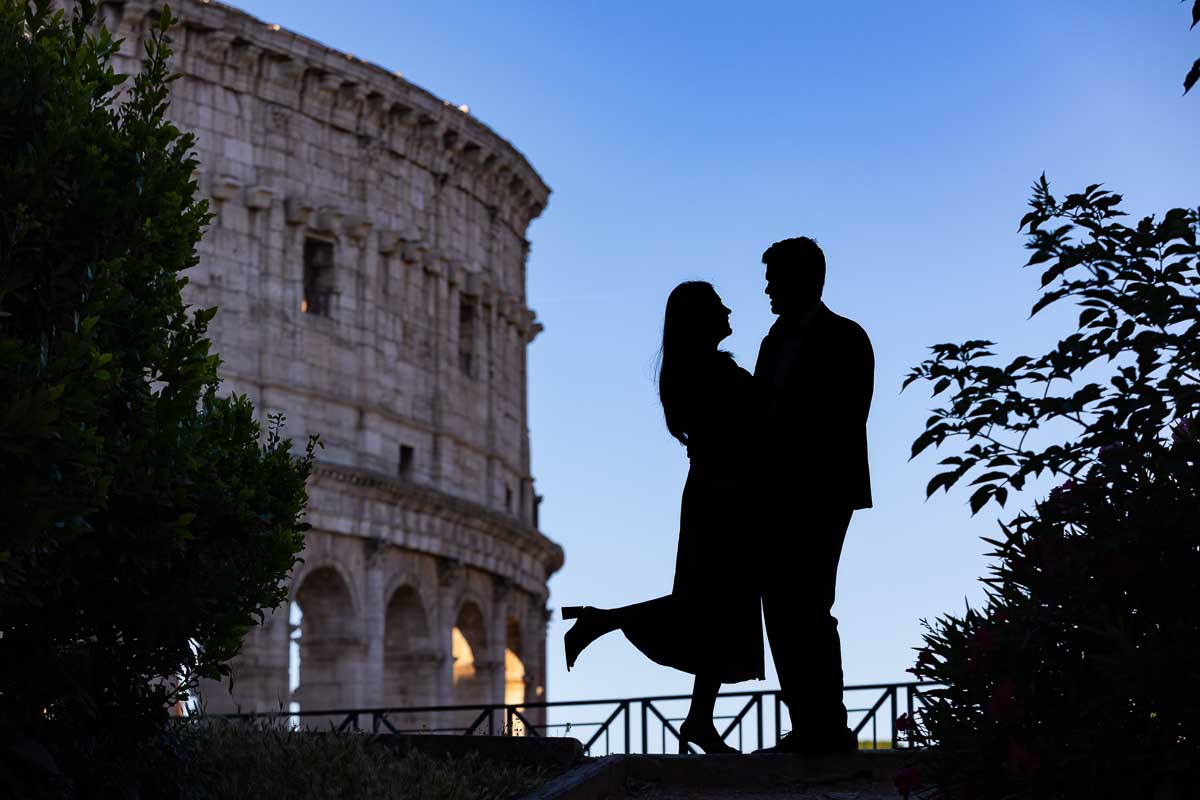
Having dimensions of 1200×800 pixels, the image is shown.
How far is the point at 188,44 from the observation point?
38500 millimetres

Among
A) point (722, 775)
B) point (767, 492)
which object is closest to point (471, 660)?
point (722, 775)

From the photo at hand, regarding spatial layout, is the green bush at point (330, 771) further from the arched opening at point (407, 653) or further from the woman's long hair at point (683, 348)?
the arched opening at point (407, 653)

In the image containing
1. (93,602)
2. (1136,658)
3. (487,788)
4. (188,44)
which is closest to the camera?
(1136,658)

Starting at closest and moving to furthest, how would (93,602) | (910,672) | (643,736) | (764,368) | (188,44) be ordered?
(910,672)
(764,368)
(93,602)
(643,736)
(188,44)

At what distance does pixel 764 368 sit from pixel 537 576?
41078mm

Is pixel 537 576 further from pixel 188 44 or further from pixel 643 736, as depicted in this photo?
pixel 643 736

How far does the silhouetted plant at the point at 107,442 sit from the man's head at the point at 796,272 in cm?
338

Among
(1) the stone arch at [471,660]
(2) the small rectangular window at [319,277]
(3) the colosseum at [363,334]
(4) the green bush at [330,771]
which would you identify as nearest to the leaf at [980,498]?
(4) the green bush at [330,771]

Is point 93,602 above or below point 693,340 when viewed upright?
below

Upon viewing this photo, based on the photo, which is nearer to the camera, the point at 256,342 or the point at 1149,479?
the point at 1149,479

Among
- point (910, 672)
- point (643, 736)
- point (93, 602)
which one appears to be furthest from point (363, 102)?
→ point (910, 672)

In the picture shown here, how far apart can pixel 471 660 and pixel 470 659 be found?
2.8 inches

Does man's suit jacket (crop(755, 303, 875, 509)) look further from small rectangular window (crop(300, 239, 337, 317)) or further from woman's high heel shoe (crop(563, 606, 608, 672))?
small rectangular window (crop(300, 239, 337, 317))

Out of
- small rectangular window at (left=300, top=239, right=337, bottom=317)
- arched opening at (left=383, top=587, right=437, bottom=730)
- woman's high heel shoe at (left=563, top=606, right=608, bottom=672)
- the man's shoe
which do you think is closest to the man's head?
woman's high heel shoe at (left=563, top=606, right=608, bottom=672)
